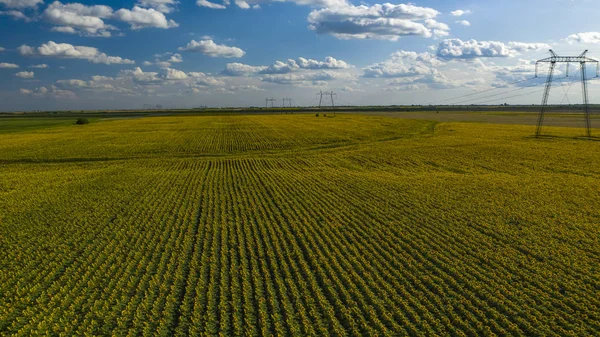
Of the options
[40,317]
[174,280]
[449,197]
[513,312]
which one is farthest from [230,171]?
[513,312]

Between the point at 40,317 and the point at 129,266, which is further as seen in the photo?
the point at 129,266

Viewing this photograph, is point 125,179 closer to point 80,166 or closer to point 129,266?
point 80,166

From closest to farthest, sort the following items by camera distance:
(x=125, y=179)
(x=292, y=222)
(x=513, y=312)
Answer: (x=513, y=312) → (x=292, y=222) → (x=125, y=179)

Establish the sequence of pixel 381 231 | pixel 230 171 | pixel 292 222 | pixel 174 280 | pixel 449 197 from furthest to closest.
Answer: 1. pixel 230 171
2. pixel 449 197
3. pixel 292 222
4. pixel 381 231
5. pixel 174 280

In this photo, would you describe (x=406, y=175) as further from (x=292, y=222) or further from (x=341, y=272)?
(x=341, y=272)

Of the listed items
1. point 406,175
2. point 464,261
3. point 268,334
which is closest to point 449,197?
point 406,175

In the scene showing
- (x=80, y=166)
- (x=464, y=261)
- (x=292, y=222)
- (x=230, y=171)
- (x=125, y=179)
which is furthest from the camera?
(x=80, y=166)
